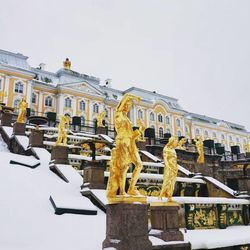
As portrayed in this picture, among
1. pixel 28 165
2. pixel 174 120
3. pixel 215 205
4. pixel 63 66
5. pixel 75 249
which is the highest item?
pixel 63 66

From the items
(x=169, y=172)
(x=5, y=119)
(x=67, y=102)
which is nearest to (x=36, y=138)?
(x=5, y=119)

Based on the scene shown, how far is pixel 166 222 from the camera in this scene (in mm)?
6648

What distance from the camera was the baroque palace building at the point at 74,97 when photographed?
43.4 meters

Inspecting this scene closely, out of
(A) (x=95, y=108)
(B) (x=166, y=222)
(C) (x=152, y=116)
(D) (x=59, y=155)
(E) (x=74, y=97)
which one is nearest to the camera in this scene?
(B) (x=166, y=222)

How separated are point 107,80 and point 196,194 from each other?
168 ft

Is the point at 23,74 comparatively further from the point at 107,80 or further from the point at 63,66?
the point at 107,80

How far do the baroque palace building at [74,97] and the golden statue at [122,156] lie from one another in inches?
1344

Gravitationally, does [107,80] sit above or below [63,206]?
above

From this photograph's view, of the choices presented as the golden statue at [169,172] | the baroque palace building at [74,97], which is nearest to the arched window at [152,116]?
the baroque palace building at [74,97]

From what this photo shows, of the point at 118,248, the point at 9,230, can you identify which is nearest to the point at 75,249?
the point at 118,248

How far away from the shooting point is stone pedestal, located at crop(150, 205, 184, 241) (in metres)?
6.50

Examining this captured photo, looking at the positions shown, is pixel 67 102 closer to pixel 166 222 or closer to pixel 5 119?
pixel 5 119

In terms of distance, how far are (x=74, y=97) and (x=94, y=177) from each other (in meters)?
40.0

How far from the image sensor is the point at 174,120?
203 feet
